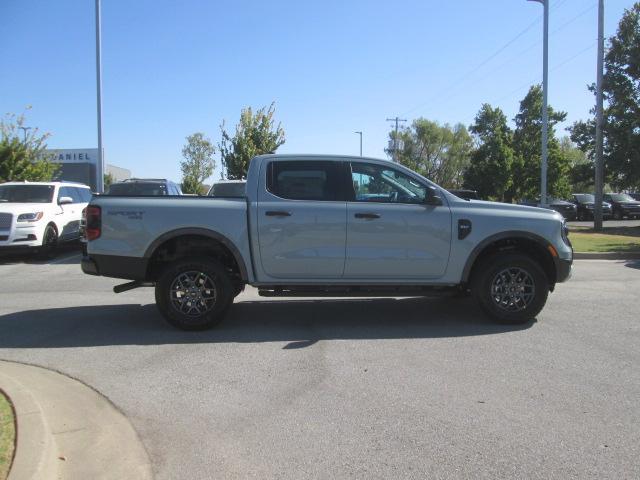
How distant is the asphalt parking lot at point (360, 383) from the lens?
3477 millimetres

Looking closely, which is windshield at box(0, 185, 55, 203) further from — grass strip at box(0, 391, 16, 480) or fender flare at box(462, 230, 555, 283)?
fender flare at box(462, 230, 555, 283)

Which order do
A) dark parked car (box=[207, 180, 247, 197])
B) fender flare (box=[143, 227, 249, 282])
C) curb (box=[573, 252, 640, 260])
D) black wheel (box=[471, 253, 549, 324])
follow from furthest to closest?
1. curb (box=[573, 252, 640, 260])
2. dark parked car (box=[207, 180, 247, 197])
3. black wheel (box=[471, 253, 549, 324])
4. fender flare (box=[143, 227, 249, 282])

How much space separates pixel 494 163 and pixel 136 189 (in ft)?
115

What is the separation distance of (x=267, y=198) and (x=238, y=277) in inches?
41.4

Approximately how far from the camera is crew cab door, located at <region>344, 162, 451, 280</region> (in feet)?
20.9

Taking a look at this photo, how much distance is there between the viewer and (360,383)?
4.76 metres

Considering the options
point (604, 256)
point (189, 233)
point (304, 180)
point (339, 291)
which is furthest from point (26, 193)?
point (604, 256)

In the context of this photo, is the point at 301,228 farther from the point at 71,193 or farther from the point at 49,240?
the point at 71,193

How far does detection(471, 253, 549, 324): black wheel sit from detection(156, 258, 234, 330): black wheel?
2.98m

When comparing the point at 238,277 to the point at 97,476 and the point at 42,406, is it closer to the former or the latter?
the point at 42,406

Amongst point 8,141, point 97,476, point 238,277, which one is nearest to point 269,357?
point 238,277

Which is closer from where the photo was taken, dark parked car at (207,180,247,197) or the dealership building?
dark parked car at (207,180,247,197)

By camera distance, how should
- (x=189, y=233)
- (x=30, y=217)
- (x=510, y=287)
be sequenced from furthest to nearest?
1. (x=30, y=217)
2. (x=510, y=287)
3. (x=189, y=233)

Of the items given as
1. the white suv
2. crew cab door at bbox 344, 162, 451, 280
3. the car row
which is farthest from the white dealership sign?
crew cab door at bbox 344, 162, 451, 280
